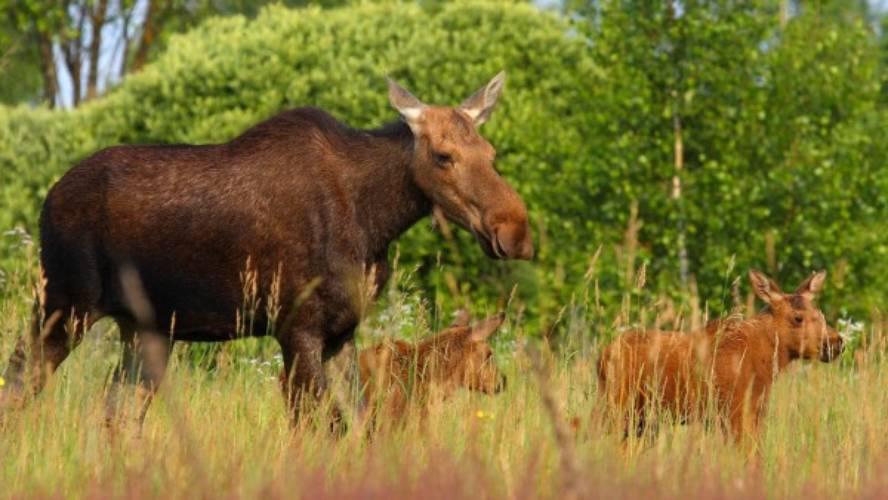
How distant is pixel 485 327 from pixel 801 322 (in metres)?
1.69

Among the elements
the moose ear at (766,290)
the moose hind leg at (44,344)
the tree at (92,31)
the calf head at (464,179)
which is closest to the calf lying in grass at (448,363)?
the calf head at (464,179)

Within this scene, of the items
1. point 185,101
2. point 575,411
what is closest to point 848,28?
point 185,101

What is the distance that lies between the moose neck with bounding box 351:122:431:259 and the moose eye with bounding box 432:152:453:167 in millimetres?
201

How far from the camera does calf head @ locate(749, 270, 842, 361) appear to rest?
7691 mm

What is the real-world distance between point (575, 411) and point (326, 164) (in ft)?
6.16

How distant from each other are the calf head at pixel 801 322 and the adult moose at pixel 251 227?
1845 millimetres

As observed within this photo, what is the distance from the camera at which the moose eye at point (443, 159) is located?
6965 millimetres

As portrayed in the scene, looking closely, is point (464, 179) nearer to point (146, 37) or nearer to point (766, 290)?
point (766, 290)

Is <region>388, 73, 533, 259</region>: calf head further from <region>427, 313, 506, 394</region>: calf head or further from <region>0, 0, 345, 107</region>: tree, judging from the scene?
<region>0, 0, 345, 107</region>: tree

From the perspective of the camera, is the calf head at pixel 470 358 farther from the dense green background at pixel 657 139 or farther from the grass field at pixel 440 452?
the dense green background at pixel 657 139

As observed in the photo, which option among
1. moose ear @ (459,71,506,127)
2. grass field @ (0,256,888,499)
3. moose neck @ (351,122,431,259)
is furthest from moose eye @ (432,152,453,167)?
grass field @ (0,256,888,499)

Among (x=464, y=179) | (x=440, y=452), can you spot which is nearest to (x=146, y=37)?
(x=464, y=179)

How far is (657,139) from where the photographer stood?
12.2 metres

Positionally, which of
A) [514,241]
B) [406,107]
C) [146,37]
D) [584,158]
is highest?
[146,37]
